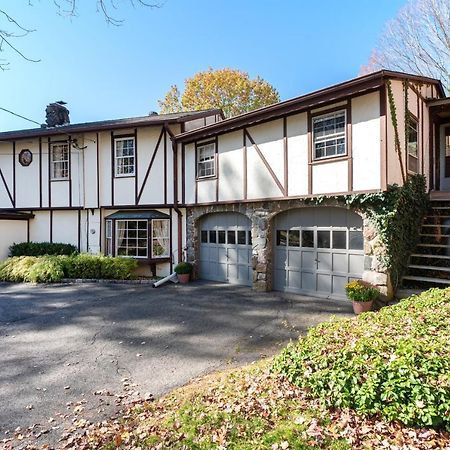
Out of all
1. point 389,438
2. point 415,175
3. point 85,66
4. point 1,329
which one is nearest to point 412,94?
point 415,175

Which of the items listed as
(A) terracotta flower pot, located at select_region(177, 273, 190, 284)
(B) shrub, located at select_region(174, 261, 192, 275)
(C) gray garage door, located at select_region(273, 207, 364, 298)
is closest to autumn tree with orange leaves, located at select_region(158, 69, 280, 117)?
(B) shrub, located at select_region(174, 261, 192, 275)

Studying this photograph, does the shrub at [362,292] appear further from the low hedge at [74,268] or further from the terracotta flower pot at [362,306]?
the low hedge at [74,268]

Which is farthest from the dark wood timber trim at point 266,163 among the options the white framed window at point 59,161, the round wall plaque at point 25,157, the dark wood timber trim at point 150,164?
the round wall plaque at point 25,157

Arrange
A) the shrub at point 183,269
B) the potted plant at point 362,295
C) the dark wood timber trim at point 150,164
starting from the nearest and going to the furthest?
the potted plant at point 362,295
the shrub at point 183,269
the dark wood timber trim at point 150,164

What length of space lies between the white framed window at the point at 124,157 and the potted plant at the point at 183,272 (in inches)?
164

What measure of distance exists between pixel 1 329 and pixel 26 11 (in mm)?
6093

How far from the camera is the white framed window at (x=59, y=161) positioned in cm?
1403

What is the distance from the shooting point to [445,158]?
37.2ft

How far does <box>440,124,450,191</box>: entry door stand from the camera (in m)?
11.2

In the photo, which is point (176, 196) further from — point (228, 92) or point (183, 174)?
point (228, 92)

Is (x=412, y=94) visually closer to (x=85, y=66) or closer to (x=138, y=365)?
(x=85, y=66)

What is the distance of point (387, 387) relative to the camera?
2996mm

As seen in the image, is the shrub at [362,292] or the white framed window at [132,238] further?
the white framed window at [132,238]

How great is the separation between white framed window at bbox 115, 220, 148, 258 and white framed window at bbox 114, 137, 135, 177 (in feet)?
6.39
